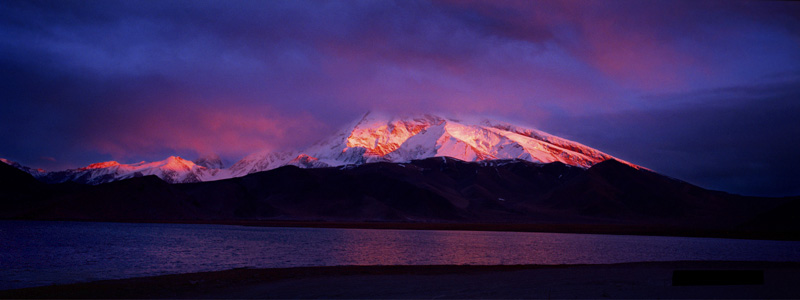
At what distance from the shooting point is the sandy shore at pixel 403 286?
26.0 m

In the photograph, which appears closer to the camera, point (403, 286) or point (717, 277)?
point (717, 277)

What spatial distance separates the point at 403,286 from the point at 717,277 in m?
15.5

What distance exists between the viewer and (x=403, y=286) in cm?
3316

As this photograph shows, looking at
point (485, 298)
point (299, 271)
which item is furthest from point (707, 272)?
point (299, 271)

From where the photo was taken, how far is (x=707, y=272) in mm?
27344

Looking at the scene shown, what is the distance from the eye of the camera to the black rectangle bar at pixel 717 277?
89.1ft

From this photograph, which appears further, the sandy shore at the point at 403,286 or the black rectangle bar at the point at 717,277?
the black rectangle bar at the point at 717,277

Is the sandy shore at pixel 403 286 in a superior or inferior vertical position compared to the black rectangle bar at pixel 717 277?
inferior

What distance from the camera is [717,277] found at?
27.2 meters

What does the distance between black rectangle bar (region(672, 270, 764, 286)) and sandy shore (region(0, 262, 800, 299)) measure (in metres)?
0.63

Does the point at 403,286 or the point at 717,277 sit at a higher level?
the point at 717,277

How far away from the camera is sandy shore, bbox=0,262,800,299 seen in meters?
26.0

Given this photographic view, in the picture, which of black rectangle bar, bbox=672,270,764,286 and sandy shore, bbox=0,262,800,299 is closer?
sandy shore, bbox=0,262,800,299

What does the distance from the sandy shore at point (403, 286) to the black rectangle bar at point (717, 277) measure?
63 cm
